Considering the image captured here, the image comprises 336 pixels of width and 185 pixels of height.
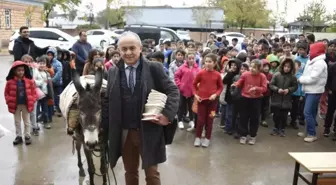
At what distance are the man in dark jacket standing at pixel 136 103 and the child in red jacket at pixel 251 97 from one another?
350 cm

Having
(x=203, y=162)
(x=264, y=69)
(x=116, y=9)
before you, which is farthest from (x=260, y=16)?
(x=203, y=162)

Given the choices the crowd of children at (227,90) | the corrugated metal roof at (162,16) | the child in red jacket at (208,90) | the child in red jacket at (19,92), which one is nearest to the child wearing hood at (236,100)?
the crowd of children at (227,90)

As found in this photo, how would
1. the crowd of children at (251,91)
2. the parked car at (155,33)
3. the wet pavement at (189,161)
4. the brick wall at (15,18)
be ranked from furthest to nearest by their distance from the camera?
the brick wall at (15,18) < the parked car at (155,33) < the crowd of children at (251,91) < the wet pavement at (189,161)

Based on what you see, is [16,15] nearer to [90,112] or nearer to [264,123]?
[264,123]

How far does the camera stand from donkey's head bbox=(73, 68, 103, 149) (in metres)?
3.43

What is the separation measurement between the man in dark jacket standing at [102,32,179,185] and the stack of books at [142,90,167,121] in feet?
0.14

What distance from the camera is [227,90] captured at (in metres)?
6.95

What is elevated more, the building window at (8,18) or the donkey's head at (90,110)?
the building window at (8,18)

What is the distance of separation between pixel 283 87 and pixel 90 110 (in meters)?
4.55

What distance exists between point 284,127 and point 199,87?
228 centimetres

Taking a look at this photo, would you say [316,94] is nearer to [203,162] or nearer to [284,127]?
[284,127]

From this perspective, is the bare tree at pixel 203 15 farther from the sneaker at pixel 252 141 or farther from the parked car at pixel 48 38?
the sneaker at pixel 252 141

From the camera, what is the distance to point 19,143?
20.0 feet

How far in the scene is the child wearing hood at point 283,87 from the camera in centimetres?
669
